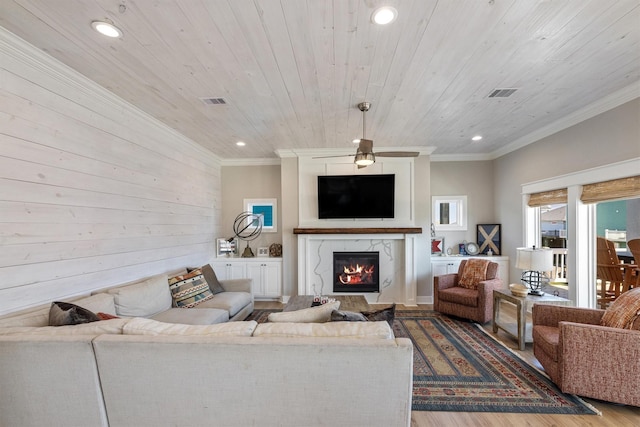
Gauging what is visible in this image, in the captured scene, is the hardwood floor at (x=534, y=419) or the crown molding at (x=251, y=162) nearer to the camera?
the hardwood floor at (x=534, y=419)

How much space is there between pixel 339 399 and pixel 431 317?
3.11 metres

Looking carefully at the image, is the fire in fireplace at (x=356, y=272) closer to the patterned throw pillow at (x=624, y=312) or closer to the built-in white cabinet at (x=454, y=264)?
the built-in white cabinet at (x=454, y=264)

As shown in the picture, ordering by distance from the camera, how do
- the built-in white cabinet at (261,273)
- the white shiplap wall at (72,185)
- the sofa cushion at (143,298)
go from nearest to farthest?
the white shiplap wall at (72,185), the sofa cushion at (143,298), the built-in white cabinet at (261,273)

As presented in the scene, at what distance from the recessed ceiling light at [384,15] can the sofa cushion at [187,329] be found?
211cm

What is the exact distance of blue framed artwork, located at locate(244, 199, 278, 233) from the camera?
5.45m

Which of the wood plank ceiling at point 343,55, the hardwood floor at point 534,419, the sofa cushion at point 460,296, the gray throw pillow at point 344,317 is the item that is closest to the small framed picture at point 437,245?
the sofa cushion at point 460,296

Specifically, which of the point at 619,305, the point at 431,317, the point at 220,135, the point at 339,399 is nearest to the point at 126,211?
the point at 220,135

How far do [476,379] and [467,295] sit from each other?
152 cm

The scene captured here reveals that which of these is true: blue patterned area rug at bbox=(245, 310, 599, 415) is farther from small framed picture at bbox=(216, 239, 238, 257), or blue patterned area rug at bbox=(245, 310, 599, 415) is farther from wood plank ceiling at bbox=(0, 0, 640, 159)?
small framed picture at bbox=(216, 239, 238, 257)

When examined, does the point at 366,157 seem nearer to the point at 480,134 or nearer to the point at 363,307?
the point at 363,307

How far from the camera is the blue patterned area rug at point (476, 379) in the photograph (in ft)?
7.02

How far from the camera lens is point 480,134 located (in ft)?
13.3

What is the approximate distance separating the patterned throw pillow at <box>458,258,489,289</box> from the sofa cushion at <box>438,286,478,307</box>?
0.12 m

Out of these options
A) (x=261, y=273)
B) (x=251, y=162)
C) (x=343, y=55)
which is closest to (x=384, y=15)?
(x=343, y=55)
